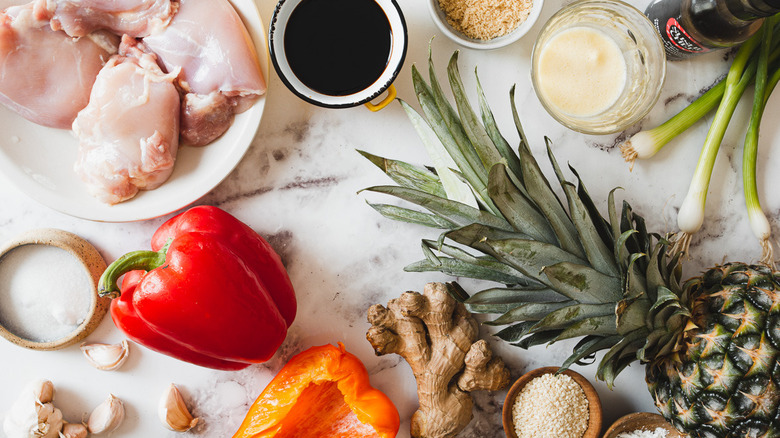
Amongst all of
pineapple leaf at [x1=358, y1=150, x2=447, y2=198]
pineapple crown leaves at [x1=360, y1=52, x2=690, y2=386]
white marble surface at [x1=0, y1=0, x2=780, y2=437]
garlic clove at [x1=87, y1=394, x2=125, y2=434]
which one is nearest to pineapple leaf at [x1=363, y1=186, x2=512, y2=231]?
pineapple crown leaves at [x1=360, y1=52, x2=690, y2=386]

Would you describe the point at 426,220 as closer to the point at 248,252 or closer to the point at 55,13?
the point at 248,252

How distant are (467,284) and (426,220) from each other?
0.30m

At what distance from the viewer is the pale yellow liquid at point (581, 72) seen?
3.91ft

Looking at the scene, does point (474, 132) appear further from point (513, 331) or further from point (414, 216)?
point (513, 331)

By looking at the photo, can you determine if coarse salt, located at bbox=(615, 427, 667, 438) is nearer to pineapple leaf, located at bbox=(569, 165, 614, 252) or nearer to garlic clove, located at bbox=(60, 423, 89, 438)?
pineapple leaf, located at bbox=(569, 165, 614, 252)

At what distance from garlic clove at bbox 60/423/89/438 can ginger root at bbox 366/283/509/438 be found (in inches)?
28.2

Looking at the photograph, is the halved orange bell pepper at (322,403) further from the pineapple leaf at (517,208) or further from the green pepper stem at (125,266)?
the pineapple leaf at (517,208)

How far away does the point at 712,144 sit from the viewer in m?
1.22

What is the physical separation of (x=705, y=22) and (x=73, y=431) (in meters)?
1.65

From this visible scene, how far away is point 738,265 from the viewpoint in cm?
111

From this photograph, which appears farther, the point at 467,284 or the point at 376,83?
the point at 467,284

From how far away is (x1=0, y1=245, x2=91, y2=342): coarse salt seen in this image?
1.27m

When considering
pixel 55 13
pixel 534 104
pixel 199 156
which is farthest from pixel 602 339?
pixel 55 13

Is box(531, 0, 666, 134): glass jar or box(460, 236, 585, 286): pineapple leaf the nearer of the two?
box(460, 236, 585, 286): pineapple leaf
